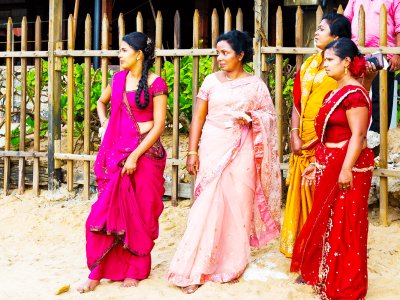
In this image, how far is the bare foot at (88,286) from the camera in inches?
173

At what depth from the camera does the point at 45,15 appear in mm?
13125

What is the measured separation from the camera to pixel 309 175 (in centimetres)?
439

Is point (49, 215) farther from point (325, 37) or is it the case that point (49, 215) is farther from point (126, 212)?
point (325, 37)

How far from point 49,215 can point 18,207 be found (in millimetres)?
436

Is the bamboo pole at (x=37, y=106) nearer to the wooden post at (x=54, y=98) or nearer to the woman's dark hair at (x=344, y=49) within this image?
the wooden post at (x=54, y=98)

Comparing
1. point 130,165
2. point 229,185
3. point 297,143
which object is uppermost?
point 297,143

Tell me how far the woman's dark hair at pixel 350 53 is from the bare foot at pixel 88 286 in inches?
85.6

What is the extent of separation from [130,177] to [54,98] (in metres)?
2.47

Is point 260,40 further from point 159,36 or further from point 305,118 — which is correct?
point 305,118

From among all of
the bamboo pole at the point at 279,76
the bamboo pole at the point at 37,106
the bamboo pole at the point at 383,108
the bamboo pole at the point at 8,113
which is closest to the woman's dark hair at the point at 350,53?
the bamboo pole at the point at 383,108

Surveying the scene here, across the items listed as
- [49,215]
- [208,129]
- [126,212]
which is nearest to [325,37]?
[208,129]

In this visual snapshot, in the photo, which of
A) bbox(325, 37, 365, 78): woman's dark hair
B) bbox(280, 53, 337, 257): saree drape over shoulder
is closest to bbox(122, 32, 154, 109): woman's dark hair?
bbox(280, 53, 337, 257): saree drape over shoulder

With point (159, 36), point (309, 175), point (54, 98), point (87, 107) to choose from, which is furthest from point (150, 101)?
point (54, 98)

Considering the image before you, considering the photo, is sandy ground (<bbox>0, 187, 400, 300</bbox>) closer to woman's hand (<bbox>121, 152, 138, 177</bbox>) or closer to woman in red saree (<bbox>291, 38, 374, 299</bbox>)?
woman in red saree (<bbox>291, 38, 374, 299</bbox>)
